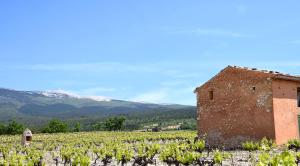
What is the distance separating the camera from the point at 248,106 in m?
27.2

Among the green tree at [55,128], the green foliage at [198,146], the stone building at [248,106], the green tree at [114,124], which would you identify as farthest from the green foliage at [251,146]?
the green tree at [114,124]

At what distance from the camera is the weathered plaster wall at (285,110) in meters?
26.3

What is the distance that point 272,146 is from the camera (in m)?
24.4

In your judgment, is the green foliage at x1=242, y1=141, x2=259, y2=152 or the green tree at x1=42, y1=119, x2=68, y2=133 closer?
the green foliage at x1=242, y1=141, x2=259, y2=152

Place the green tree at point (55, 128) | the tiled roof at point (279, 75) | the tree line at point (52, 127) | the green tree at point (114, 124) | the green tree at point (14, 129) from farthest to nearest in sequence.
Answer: the green tree at point (114, 124), the green tree at point (55, 128), the tree line at point (52, 127), the green tree at point (14, 129), the tiled roof at point (279, 75)

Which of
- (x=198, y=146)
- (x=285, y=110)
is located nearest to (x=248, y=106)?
(x=285, y=110)

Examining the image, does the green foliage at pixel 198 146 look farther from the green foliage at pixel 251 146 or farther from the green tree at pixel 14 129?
the green tree at pixel 14 129

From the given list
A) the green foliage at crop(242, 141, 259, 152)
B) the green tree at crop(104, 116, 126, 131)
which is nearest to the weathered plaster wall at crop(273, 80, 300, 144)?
the green foliage at crop(242, 141, 259, 152)

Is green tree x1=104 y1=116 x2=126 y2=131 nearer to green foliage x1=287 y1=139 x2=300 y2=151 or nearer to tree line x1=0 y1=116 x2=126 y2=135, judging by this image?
tree line x1=0 y1=116 x2=126 y2=135

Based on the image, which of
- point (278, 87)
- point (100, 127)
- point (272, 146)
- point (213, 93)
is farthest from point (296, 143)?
point (100, 127)

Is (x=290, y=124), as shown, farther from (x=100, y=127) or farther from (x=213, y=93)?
(x=100, y=127)

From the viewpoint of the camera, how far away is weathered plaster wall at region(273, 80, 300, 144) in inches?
1034

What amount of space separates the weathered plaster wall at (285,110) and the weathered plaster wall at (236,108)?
45 centimetres

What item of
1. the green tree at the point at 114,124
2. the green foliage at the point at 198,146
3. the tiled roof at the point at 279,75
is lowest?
the green foliage at the point at 198,146
